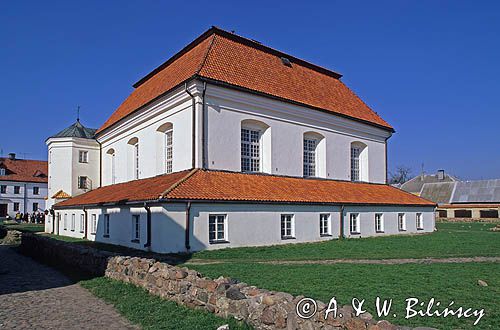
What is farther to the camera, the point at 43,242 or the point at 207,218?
the point at 43,242

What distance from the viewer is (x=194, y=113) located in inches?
762

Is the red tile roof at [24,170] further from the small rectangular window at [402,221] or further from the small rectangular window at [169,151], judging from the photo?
the small rectangular window at [402,221]

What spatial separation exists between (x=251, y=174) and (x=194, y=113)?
4157mm

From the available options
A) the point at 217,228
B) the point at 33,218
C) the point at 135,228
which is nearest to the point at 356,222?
the point at 217,228

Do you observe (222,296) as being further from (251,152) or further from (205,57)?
(205,57)

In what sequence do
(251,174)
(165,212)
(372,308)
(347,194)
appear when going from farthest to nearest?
(347,194), (251,174), (165,212), (372,308)

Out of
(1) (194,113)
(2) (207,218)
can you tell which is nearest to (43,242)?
(2) (207,218)

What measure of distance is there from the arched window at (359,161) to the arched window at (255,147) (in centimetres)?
866

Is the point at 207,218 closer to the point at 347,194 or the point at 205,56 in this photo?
the point at 205,56

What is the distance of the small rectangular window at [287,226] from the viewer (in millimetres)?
20131

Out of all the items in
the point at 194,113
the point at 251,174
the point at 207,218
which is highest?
the point at 194,113

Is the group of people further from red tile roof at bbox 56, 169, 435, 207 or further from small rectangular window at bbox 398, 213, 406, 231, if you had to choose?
small rectangular window at bbox 398, 213, 406, 231

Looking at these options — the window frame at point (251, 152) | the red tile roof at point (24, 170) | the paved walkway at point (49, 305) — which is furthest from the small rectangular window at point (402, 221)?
the red tile roof at point (24, 170)

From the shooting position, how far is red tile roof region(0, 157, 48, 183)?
6669cm
